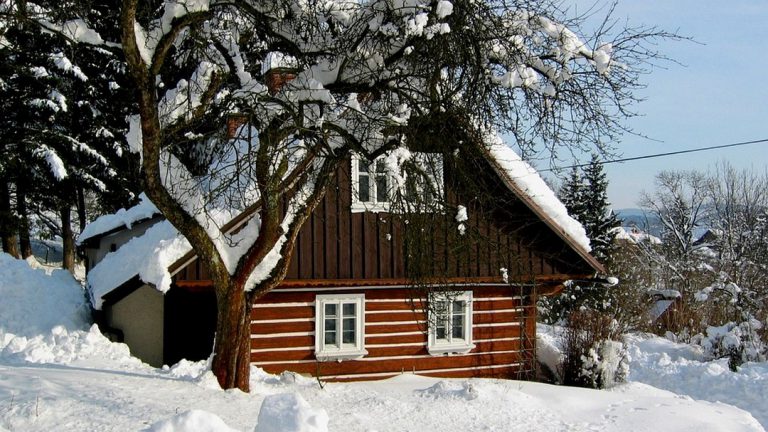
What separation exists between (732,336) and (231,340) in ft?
47.8

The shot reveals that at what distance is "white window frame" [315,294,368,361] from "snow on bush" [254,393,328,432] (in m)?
8.11

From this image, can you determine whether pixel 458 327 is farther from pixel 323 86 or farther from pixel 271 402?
pixel 271 402

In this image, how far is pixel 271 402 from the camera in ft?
16.0

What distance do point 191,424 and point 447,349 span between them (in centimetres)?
976

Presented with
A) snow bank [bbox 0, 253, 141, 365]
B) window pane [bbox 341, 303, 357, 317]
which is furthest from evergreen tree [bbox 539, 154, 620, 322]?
snow bank [bbox 0, 253, 141, 365]

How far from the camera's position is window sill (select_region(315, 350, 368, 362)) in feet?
42.2

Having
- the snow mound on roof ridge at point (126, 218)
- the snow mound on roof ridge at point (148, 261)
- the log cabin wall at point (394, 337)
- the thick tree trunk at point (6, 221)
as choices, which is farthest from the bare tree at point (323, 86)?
the thick tree trunk at point (6, 221)

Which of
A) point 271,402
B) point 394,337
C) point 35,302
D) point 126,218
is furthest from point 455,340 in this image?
point 271,402

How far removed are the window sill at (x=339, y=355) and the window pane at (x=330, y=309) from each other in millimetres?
769

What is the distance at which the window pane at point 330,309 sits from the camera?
1327cm

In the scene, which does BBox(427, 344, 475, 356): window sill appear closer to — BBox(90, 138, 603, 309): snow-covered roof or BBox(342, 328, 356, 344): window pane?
BBox(342, 328, 356, 344): window pane

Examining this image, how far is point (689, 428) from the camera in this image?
28.8ft

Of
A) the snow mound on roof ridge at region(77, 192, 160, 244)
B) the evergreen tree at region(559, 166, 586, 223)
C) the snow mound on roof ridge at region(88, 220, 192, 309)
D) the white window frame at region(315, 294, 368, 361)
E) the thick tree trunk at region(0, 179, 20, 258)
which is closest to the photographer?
the snow mound on roof ridge at region(88, 220, 192, 309)

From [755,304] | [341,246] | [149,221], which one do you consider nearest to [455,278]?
[341,246]
